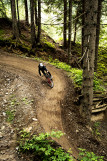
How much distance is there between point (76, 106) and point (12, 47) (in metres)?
13.3

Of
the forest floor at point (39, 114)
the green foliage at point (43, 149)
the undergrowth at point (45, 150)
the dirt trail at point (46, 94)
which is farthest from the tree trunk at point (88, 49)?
the green foliage at point (43, 149)

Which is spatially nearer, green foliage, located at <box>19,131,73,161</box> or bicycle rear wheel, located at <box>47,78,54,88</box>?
green foliage, located at <box>19,131,73,161</box>

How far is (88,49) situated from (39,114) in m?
4.78

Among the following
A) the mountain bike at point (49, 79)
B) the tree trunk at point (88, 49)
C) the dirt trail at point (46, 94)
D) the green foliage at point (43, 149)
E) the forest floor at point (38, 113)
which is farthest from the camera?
the mountain bike at point (49, 79)

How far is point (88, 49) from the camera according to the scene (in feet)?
19.6

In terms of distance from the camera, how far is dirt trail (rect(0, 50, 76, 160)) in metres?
6.81

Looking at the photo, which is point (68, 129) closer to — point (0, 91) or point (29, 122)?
point (29, 122)

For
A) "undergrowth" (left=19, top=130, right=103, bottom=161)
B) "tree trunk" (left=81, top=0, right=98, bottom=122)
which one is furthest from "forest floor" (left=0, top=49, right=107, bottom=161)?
"tree trunk" (left=81, top=0, right=98, bottom=122)

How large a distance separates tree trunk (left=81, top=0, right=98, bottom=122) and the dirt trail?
2028mm

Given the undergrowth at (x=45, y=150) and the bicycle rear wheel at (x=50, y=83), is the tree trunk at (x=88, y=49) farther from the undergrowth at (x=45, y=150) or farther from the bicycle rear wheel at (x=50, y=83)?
the bicycle rear wheel at (x=50, y=83)

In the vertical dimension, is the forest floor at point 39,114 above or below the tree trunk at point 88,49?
below

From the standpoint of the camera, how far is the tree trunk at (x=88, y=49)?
557 cm

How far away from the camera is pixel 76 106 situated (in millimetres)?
9008

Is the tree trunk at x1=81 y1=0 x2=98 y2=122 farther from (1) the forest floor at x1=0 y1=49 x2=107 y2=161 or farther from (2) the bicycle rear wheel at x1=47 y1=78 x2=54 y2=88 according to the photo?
(2) the bicycle rear wheel at x1=47 y1=78 x2=54 y2=88
